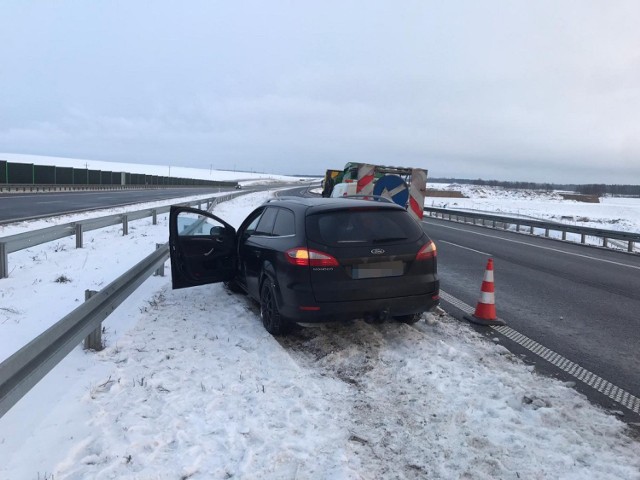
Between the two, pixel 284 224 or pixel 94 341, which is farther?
pixel 284 224

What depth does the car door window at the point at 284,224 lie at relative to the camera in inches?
222

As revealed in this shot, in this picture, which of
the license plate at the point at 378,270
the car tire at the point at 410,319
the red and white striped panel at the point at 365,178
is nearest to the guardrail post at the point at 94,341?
the license plate at the point at 378,270

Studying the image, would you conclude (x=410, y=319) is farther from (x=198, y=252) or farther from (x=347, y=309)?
(x=198, y=252)

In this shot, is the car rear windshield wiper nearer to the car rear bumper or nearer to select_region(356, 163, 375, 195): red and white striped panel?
the car rear bumper

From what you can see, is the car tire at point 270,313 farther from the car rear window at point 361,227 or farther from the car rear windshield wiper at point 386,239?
the car rear windshield wiper at point 386,239

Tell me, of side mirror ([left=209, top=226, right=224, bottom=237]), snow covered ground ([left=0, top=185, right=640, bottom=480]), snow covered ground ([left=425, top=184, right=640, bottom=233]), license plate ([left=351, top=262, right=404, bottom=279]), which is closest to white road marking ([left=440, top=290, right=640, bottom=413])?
snow covered ground ([left=0, top=185, right=640, bottom=480])

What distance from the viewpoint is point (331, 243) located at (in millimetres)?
5238

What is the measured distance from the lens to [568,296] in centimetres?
838

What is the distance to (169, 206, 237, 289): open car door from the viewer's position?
21.5ft

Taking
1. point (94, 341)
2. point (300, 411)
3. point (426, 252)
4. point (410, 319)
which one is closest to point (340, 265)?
point (426, 252)

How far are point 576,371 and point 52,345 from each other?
4661 mm

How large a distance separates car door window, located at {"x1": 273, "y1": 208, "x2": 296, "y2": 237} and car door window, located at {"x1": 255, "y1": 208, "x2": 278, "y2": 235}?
0.42 ft

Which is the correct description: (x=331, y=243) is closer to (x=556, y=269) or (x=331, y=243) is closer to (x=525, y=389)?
(x=525, y=389)

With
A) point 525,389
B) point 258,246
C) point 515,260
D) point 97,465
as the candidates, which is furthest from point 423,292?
point 515,260
